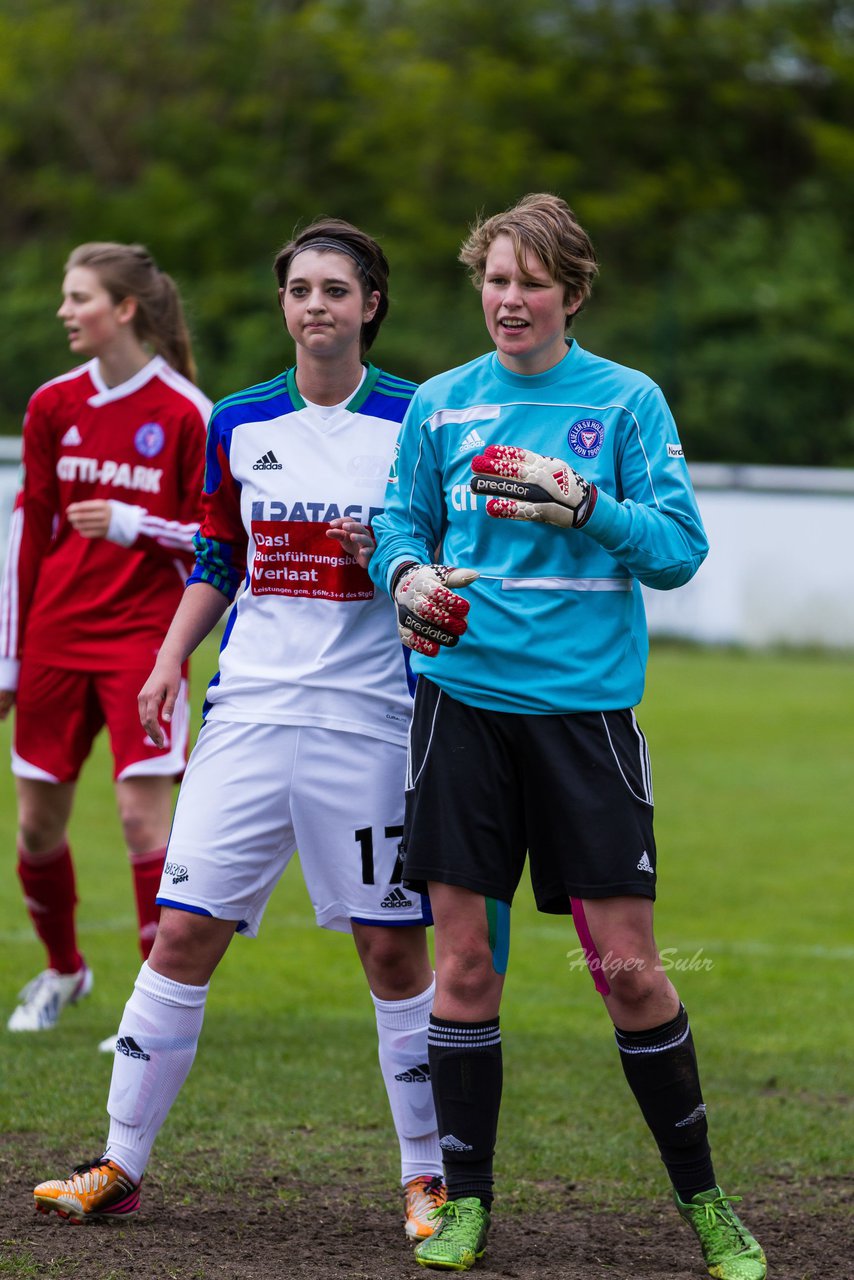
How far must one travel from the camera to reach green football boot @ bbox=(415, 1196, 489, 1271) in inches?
146

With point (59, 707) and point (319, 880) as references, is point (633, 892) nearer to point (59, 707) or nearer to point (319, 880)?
point (319, 880)

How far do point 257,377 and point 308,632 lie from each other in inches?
1007

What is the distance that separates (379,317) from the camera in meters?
4.25

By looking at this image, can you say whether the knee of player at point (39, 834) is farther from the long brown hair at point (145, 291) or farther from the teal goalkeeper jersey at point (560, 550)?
the teal goalkeeper jersey at point (560, 550)

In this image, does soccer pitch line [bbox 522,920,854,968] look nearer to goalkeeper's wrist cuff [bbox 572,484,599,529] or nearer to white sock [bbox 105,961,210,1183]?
white sock [bbox 105,961,210,1183]

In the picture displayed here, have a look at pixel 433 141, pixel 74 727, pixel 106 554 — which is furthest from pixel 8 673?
pixel 433 141

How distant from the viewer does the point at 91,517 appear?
17.4 feet

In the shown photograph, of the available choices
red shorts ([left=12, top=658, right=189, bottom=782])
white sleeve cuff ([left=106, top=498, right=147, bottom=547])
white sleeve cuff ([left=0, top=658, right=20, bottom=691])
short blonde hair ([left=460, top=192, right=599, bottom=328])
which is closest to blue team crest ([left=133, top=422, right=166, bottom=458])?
white sleeve cuff ([left=106, top=498, right=147, bottom=547])

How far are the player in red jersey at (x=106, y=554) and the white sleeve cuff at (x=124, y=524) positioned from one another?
56 mm

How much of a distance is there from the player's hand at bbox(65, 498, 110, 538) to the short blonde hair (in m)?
1.81

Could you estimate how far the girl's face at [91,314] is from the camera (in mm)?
5559

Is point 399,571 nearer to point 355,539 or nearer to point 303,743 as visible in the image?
point 355,539

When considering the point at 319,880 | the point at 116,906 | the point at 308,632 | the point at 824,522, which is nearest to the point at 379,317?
the point at 308,632

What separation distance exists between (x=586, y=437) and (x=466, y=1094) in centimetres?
145
